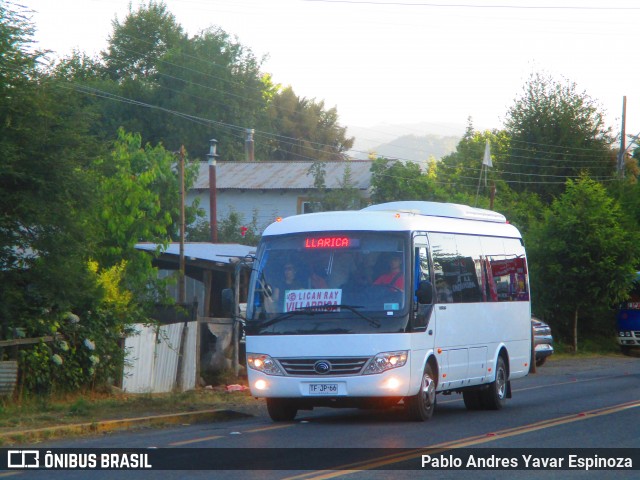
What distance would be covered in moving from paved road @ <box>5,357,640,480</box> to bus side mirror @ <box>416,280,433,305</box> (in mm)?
1675

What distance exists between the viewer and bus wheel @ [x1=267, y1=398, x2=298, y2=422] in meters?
14.9

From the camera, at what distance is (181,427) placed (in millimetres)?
14594

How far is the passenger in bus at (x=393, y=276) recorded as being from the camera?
1437 centimetres

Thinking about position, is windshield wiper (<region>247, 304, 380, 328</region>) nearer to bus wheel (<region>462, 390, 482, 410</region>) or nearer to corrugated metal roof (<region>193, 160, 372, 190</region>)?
bus wheel (<region>462, 390, 482, 410</region>)

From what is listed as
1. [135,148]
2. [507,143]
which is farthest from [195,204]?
[507,143]

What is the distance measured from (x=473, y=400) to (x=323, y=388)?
442cm

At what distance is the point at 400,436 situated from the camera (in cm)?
1275

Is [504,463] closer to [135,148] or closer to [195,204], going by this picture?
[195,204]

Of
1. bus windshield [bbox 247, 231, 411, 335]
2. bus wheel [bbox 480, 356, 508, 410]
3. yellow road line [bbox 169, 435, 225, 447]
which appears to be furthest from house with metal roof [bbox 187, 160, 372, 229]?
yellow road line [bbox 169, 435, 225, 447]

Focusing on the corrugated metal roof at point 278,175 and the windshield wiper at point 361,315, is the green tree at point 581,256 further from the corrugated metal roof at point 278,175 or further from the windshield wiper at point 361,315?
the windshield wiper at point 361,315

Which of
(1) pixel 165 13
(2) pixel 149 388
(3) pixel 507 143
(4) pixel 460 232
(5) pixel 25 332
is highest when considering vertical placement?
(1) pixel 165 13

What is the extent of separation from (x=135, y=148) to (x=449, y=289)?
20.5 metres

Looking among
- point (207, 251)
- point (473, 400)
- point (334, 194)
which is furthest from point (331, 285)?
point (334, 194)

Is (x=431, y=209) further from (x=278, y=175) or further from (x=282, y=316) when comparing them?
(x=278, y=175)
